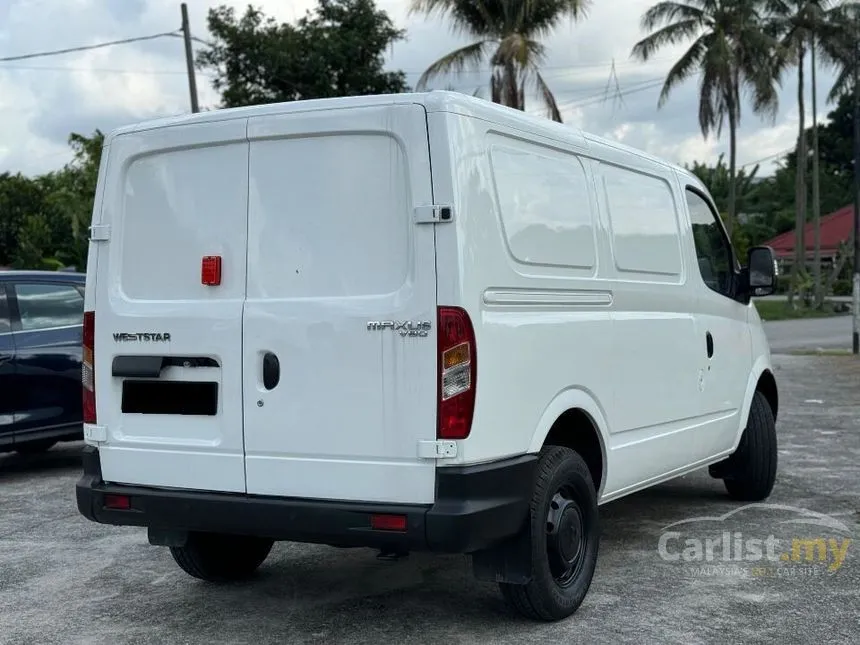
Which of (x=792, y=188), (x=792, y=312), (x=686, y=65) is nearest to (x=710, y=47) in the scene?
(x=686, y=65)

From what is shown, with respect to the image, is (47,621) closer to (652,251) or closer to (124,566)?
(124,566)

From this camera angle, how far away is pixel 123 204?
4.99 m

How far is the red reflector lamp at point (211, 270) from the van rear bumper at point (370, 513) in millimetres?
878

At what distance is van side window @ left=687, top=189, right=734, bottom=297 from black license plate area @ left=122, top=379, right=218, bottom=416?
3146 millimetres

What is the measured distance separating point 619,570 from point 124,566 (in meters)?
2.59

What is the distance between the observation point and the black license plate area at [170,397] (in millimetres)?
4691

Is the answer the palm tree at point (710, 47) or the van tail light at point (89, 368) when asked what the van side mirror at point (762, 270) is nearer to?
the van tail light at point (89, 368)

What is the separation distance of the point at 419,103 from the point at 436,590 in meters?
2.36

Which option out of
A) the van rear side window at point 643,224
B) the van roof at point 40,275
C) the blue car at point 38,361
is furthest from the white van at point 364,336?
the van roof at point 40,275

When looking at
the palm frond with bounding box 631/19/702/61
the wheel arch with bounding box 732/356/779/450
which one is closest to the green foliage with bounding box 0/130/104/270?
the palm frond with bounding box 631/19/702/61

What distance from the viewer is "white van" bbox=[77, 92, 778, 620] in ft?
14.1

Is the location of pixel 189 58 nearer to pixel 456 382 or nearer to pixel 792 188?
pixel 456 382

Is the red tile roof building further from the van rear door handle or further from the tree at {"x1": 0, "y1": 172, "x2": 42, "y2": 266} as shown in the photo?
the van rear door handle

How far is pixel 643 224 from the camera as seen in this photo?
5.85m
